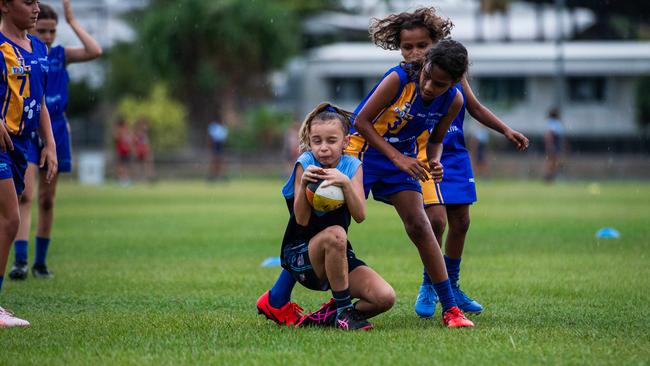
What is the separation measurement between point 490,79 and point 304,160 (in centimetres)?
4483

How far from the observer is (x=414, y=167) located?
20.8 feet

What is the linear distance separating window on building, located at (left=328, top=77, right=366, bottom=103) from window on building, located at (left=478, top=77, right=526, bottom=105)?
5.90 metres

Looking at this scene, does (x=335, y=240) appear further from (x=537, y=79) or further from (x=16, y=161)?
(x=537, y=79)

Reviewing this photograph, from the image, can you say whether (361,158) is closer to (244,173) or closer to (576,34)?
(244,173)

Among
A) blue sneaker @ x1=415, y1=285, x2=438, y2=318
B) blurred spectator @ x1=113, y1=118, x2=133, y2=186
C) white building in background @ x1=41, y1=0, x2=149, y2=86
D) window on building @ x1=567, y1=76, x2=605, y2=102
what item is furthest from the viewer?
window on building @ x1=567, y1=76, x2=605, y2=102

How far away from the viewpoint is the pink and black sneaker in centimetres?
644

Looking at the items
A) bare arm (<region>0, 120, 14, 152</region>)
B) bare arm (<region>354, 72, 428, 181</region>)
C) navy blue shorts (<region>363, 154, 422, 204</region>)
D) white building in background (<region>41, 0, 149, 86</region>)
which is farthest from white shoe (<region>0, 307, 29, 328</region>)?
white building in background (<region>41, 0, 149, 86</region>)

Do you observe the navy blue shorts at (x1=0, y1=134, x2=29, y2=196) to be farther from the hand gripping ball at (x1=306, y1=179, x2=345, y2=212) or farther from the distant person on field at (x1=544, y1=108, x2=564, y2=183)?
the distant person on field at (x1=544, y1=108, x2=564, y2=183)

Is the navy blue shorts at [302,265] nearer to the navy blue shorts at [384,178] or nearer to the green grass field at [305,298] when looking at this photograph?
the green grass field at [305,298]

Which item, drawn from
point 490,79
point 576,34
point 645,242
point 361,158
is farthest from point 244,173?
point 361,158

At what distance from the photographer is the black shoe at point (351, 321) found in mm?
6258

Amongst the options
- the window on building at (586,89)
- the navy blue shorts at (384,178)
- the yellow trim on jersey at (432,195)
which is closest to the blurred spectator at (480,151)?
the window on building at (586,89)

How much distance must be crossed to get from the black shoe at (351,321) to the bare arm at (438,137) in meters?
1.01

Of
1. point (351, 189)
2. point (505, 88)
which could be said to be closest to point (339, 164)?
point (351, 189)
